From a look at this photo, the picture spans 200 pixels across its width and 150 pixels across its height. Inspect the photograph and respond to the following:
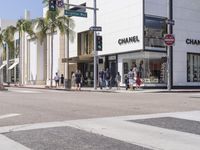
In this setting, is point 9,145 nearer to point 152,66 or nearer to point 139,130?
point 139,130

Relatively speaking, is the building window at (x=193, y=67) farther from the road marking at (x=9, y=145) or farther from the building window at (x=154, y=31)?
the road marking at (x=9, y=145)

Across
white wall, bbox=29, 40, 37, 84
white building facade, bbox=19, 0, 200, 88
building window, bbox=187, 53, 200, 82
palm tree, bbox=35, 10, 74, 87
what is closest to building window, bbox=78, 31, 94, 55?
white building facade, bbox=19, 0, 200, 88

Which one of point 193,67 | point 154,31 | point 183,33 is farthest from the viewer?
point 193,67

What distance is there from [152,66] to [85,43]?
11.2 metres

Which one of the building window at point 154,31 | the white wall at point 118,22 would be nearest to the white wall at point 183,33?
the building window at point 154,31

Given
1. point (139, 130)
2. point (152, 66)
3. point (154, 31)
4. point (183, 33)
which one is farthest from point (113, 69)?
point (139, 130)

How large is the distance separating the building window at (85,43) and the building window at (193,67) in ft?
34.9

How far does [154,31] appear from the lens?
37.7 metres

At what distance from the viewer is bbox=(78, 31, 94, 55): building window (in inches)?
1818

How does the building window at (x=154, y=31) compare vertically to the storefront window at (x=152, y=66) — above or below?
above

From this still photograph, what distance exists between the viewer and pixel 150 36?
3744 cm

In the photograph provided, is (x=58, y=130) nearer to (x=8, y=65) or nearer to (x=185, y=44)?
(x=185, y=44)

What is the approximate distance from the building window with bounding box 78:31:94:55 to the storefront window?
8809 millimetres

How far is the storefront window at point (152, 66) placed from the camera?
37719mm
